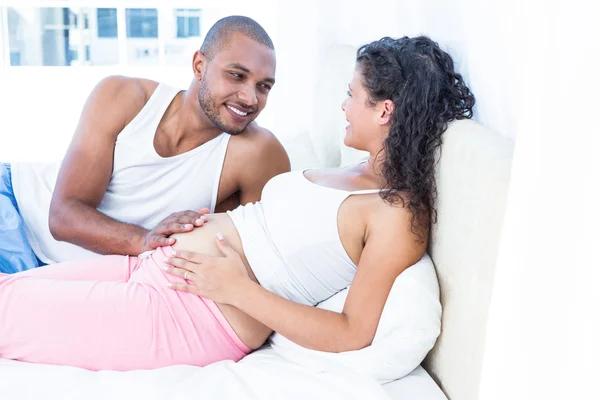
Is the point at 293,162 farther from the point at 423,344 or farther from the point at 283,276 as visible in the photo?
the point at 423,344

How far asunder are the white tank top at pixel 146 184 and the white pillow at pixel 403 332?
2.72 feet

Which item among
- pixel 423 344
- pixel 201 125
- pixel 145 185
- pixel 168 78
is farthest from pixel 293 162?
pixel 168 78

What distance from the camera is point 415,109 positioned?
4.62 ft

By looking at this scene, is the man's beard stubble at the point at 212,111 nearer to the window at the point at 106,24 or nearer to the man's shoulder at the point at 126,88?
the man's shoulder at the point at 126,88

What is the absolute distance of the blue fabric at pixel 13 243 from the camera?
1841 millimetres

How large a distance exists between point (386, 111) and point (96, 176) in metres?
0.92

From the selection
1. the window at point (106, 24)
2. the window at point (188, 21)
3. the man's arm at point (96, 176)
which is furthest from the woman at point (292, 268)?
the window at point (106, 24)

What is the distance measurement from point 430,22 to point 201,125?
74 centimetres

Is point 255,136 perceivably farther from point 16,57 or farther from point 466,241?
point 16,57

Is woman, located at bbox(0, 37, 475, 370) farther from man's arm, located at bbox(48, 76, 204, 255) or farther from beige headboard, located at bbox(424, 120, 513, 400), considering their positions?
man's arm, located at bbox(48, 76, 204, 255)

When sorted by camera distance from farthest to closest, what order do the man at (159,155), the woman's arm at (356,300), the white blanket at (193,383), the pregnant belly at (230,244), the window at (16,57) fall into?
the window at (16,57) → the man at (159,155) → the pregnant belly at (230,244) → the woman's arm at (356,300) → the white blanket at (193,383)

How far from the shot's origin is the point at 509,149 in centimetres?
115

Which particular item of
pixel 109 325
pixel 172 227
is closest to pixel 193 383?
pixel 109 325

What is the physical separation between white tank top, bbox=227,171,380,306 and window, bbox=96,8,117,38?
452cm
